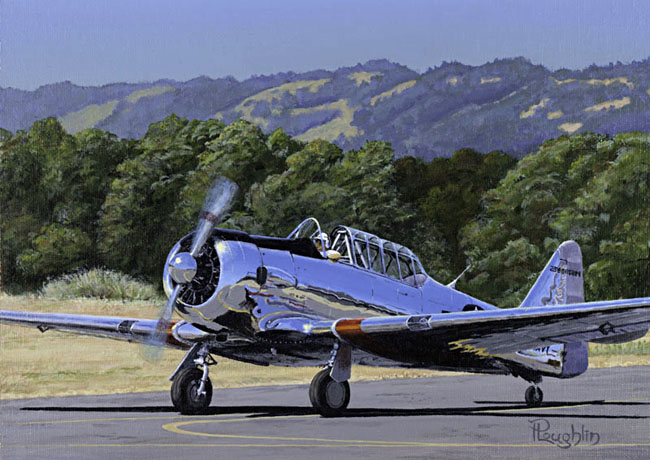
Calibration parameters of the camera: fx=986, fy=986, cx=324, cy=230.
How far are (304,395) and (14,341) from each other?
44.5ft

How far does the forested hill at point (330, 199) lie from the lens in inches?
1834

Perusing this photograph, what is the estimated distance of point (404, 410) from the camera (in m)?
16.4

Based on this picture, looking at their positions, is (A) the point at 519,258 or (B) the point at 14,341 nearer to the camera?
(B) the point at 14,341

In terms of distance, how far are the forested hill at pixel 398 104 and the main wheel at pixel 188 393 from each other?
50860 millimetres

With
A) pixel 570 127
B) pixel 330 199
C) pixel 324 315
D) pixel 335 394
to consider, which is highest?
pixel 570 127

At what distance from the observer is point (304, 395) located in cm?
1945

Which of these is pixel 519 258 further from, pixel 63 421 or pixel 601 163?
pixel 63 421

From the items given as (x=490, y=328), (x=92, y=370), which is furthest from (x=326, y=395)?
(x=92, y=370)

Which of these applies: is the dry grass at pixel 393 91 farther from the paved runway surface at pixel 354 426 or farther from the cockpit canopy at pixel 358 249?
the cockpit canopy at pixel 358 249

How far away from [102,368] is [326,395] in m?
12.4

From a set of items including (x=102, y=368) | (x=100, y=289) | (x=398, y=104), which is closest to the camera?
(x=102, y=368)

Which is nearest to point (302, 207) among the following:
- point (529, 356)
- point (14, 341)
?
point (14, 341)
